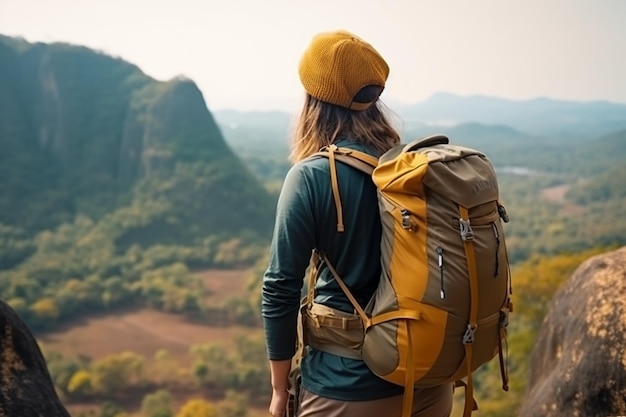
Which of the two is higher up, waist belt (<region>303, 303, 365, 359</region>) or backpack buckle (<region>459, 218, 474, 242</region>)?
backpack buckle (<region>459, 218, 474, 242</region>)

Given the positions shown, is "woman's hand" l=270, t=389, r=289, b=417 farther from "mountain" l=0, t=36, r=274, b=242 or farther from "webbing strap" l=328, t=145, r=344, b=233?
"mountain" l=0, t=36, r=274, b=242

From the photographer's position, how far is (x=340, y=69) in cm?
167

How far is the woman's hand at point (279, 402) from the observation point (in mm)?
1719

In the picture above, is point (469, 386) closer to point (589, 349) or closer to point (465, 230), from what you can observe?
point (465, 230)

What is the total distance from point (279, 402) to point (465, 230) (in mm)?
683

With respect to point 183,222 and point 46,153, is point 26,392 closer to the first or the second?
point 183,222

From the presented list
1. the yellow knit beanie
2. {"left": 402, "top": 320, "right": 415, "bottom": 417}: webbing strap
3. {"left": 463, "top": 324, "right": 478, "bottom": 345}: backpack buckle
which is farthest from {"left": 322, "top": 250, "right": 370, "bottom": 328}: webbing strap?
the yellow knit beanie

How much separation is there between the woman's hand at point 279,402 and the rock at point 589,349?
1475mm

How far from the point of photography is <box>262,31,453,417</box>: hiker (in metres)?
1.57

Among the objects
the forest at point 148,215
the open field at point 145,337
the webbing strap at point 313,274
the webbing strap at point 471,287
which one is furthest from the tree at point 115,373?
the webbing strap at point 471,287

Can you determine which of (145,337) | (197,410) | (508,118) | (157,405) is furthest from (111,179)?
(508,118)

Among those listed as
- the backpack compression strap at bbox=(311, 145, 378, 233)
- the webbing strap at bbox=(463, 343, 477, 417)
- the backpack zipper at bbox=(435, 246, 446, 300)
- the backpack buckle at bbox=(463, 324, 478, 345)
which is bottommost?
the webbing strap at bbox=(463, 343, 477, 417)

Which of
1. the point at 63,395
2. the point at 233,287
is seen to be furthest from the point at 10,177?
the point at 63,395

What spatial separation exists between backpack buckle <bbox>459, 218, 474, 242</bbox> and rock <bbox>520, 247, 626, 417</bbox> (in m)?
1.44
